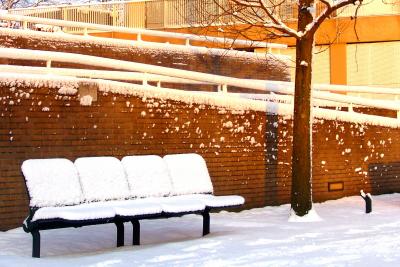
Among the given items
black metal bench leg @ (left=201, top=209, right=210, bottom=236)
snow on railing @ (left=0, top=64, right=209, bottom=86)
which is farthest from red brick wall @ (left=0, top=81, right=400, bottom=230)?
black metal bench leg @ (left=201, top=209, right=210, bottom=236)

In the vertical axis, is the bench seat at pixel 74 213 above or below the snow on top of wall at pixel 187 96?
below

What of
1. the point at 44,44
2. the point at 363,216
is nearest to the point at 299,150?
the point at 363,216

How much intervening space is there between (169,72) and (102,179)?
12.4ft

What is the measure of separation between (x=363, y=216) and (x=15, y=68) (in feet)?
19.7

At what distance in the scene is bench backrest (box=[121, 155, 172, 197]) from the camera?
32.2ft

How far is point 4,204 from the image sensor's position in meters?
10.3

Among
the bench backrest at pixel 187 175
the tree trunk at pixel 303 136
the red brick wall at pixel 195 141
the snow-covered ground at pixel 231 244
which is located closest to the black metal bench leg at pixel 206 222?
the snow-covered ground at pixel 231 244

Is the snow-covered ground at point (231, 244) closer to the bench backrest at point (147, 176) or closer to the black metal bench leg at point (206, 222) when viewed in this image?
the black metal bench leg at point (206, 222)

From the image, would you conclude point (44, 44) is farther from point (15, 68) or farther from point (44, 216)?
point (44, 216)

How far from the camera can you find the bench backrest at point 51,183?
8586mm

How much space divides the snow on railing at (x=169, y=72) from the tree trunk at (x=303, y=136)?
2126mm

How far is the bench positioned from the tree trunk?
1.83m

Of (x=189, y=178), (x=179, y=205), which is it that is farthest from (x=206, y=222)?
(x=179, y=205)

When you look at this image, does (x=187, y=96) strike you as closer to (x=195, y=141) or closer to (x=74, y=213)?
(x=195, y=141)
